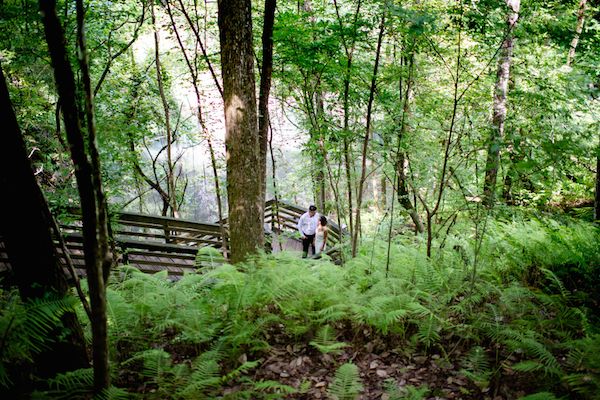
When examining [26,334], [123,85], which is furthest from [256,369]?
[123,85]

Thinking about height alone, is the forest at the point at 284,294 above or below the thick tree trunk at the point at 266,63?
below

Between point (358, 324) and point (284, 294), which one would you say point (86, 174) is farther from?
point (358, 324)

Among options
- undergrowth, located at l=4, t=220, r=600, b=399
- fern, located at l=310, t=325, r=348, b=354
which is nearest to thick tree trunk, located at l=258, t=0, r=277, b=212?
undergrowth, located at l=4, t=220, r=600, b=399

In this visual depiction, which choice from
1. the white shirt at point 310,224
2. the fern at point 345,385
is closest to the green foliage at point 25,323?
the fern at point 345,385

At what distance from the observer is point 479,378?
3293 millimetres

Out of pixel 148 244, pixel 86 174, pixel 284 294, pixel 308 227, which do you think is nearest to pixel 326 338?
pixel 284 294

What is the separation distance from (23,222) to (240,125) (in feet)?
11.3

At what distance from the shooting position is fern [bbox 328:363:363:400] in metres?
3.02

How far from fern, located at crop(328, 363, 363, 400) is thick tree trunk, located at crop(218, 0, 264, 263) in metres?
3.13

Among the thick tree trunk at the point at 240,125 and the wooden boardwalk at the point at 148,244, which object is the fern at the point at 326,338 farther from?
the wooden boardwalk at the point at 148,244

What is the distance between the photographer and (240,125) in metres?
5.73

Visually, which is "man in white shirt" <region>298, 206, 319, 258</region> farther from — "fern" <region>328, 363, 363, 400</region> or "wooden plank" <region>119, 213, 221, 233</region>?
"fern" <region>328, 363, 363, 400</region>

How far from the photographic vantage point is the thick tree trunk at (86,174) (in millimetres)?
2328

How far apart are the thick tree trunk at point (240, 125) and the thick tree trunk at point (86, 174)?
10.8ft
